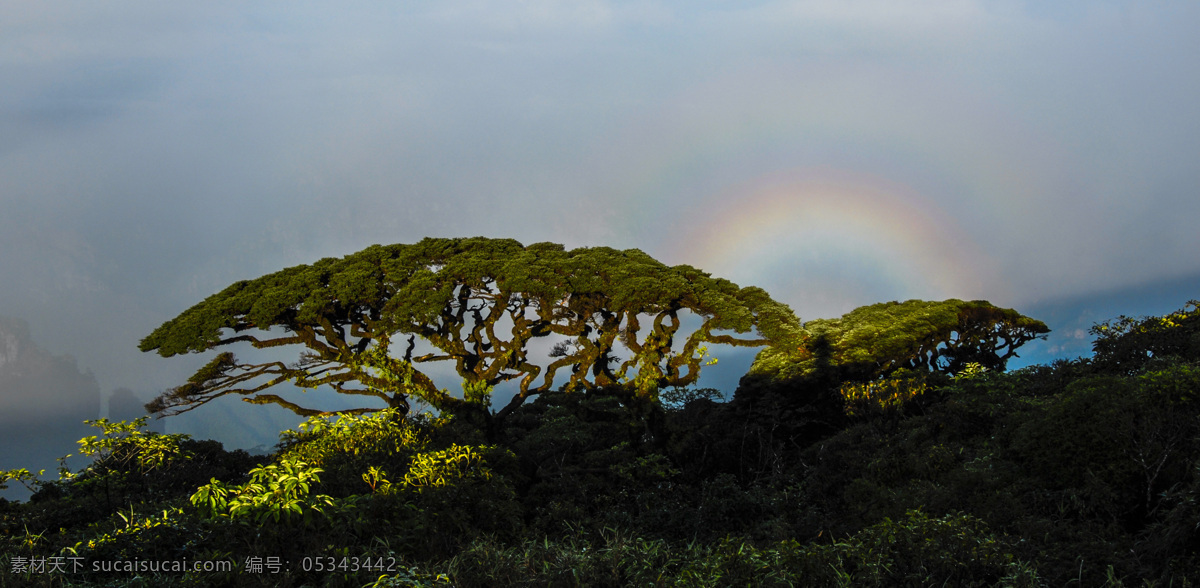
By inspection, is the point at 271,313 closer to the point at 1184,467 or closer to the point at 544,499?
A: the point at 544,499

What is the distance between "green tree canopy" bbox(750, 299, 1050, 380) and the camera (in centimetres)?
1639

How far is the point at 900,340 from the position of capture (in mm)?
17156

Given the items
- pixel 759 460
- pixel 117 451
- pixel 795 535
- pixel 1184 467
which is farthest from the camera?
pixel 759 460

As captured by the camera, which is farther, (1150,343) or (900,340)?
(900,340)

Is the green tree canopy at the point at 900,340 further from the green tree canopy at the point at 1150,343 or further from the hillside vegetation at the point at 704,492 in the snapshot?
the green tree canopy at the point at 1150,343

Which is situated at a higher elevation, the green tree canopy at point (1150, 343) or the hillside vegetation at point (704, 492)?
the green tree canopy at point (1150, 343)

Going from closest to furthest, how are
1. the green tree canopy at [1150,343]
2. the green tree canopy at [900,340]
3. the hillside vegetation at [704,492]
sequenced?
the hillside vegetation at [704,492] → the green tree canopy at [1150,343] → the green tree canopy at [900,340]

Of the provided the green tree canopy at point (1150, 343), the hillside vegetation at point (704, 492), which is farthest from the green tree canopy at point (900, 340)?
the green tree canopy at point (1150, 343)

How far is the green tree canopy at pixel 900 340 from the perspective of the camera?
16.4 m

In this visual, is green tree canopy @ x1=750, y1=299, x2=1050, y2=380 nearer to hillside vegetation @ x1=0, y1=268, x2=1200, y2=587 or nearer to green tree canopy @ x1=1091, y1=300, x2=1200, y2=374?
hillside vegetation @ x1=0, y1=268, x2=1200, y2=587

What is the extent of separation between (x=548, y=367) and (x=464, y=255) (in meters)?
2.95

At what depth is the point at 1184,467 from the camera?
7.09 metres

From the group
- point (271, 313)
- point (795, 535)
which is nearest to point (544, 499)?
point (795, 535)

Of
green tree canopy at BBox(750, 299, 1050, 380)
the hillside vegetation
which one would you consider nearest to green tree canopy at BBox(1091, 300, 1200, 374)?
A: the hillside vegetation
